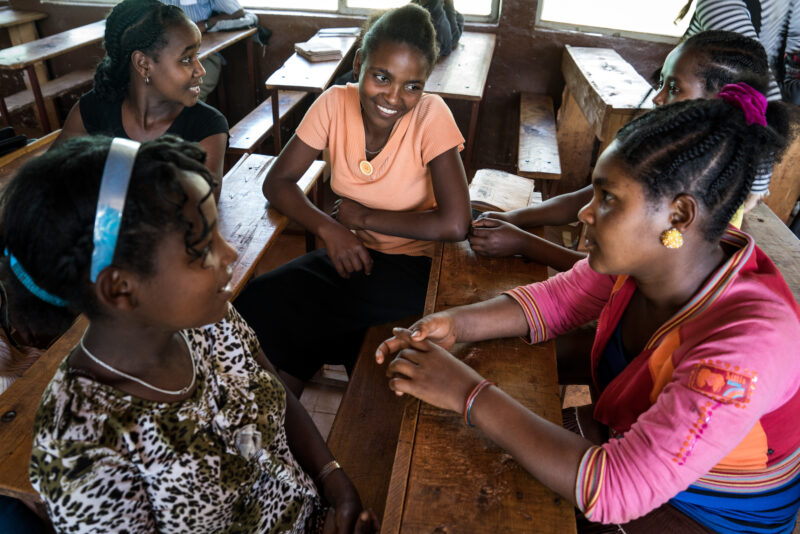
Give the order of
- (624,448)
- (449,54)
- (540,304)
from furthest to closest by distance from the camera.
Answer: (449,54) < (540,304) < (624,448)

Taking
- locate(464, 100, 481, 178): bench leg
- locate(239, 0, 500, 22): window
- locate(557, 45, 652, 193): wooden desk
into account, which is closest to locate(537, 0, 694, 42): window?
locate(557, 45, 652, 193): wooden desk

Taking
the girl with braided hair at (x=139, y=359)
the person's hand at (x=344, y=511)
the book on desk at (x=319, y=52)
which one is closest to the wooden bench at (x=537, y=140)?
the book on desk at (x=319, y=52)

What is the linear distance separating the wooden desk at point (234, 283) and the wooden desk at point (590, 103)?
1418 mm

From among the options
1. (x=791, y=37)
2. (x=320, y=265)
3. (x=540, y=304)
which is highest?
(x=791, y=37)

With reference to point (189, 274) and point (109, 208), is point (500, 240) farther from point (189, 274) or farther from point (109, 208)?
point (109, 208)

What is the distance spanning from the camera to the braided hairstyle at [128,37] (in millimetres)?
2160

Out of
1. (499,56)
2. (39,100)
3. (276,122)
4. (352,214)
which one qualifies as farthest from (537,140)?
(39,100)

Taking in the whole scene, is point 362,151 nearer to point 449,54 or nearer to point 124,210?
point 124,210

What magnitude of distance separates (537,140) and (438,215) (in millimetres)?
2030

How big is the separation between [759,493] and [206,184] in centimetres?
124

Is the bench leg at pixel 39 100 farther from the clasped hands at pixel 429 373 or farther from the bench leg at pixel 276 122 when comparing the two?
the clasped hands at pixel 429 373

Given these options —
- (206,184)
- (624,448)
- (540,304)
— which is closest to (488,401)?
(624,448)

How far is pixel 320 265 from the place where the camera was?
6.77ft

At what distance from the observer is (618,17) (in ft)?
14.3
